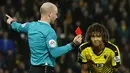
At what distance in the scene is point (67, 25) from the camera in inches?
659

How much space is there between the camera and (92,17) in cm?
1744

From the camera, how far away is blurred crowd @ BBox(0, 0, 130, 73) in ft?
48.3

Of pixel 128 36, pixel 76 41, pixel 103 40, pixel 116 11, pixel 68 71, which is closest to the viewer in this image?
pixel 76 41

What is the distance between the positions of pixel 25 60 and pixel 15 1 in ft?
13.2

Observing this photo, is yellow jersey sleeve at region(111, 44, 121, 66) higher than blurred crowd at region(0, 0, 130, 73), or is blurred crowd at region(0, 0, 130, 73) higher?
blurred crowd at region(0, 0, 130, 73)

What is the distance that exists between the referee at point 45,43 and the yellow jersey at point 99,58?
2.60 ft

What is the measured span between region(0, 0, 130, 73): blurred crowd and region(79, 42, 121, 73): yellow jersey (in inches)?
254

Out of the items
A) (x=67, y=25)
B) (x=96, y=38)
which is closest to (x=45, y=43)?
(x=96, y=38)

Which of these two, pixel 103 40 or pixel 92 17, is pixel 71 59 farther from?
pixel 103 40

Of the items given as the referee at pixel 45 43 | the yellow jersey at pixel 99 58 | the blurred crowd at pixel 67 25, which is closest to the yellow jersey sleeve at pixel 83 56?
the yellow jersey at pixel 99 58

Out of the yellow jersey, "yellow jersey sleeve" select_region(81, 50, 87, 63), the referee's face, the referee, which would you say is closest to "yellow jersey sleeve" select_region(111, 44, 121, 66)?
the yellow jersey

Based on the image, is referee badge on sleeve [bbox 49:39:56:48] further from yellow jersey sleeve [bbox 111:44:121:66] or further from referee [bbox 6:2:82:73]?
yellow jersey sleeve [bbox 111:44:121:66]

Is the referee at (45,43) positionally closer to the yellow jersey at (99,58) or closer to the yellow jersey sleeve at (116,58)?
the yellow jersey at (99,58)

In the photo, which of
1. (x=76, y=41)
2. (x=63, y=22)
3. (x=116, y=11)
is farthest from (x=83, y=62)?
(x=116, y=11)
